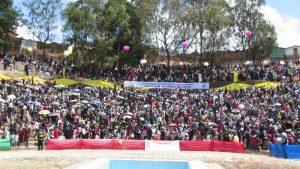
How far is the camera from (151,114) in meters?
38.4

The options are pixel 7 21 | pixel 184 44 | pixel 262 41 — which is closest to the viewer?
pixel 184 44

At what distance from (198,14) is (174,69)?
290 inches

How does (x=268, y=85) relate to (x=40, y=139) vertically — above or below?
above

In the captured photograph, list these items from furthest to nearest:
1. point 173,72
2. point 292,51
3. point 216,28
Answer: point 292,51
point 216,28
point 173,72

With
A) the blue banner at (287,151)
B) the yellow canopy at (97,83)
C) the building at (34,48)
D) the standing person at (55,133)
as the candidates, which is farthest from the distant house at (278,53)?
the standing person at (55,133)

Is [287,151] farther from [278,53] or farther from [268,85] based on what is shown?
[278,53]

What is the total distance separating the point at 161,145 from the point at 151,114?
18.0ft

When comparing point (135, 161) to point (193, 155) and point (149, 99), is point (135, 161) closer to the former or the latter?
point (193, 155)

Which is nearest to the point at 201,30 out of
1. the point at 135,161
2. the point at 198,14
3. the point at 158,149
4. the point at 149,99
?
the point at 198,14

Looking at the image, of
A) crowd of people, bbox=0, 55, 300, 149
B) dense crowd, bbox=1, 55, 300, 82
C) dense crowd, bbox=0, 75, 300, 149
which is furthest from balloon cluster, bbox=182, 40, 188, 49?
dense crowd, bbox=0, 75, 300, 149

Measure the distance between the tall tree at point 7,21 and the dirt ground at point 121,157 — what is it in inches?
1420

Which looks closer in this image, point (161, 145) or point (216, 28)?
point (161, 145)

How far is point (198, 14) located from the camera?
196 feet

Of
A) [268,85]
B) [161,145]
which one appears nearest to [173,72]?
[268,85]
